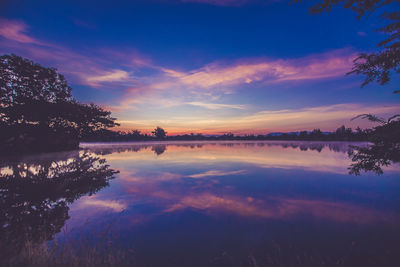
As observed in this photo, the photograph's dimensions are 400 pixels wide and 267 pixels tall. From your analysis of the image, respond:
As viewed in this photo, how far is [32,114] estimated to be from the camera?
914 inches

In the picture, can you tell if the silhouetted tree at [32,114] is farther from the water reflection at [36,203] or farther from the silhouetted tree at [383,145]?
the silhouetted tree at [383,145]

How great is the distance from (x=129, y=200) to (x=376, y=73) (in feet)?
46.8

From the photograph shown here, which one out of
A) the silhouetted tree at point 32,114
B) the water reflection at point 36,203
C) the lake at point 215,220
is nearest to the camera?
the lake at point 215,220

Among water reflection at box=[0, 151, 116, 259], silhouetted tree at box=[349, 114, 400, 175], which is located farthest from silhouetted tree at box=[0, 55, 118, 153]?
silhouetted tree at box=[349, 114, 400, 175]

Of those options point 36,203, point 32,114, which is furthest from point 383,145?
point 32,114

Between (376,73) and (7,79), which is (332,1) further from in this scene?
(7,79)

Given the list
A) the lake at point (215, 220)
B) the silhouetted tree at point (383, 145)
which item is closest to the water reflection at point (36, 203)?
the lake at point (215, 220)

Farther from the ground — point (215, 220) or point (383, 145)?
point (383, 145)

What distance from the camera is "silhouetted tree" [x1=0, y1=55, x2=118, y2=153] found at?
74.9 feet

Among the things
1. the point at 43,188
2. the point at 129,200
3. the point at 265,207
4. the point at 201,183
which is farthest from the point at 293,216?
the point at 43,188

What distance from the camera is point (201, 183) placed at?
13.1 meters

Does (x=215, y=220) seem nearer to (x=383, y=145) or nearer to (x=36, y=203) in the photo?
(x=383, y=145)

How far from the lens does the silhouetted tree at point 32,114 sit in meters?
22.8

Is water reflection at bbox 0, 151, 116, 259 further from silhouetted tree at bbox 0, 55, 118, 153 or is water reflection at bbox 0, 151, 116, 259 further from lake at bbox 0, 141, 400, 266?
silhouetted tree at bbox 0, 55, 118, 153
